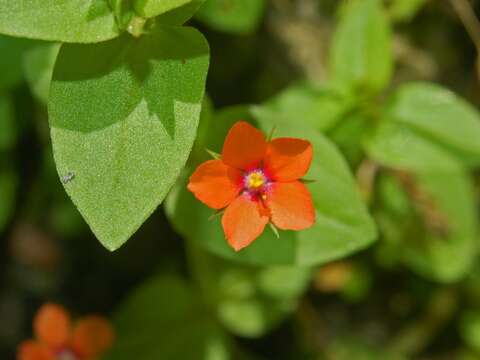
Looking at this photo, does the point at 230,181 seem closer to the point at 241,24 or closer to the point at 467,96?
the point at 241,24

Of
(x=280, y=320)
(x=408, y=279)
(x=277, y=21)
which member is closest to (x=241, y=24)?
(x=277, y=21)

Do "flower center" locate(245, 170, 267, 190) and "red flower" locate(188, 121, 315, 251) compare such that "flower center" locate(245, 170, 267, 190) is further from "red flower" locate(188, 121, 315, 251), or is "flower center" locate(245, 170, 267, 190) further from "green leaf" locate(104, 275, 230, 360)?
"green leaf" locate(104, 275, 230, 360)

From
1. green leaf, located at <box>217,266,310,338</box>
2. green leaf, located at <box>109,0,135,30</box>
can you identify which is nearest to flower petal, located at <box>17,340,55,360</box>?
green leaf, located at <box>217,266,310,338</box>

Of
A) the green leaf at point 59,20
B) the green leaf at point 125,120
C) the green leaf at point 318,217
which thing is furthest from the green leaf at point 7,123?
the green leaf at point 59,20

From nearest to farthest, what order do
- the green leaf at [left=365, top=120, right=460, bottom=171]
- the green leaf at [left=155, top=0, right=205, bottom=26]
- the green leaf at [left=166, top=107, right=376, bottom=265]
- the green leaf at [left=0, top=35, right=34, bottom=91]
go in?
the green leaf at [left=155, top=0, right=205, bottom=26] → the green leaf at [left=166, top=107, right=376, bottom=265] → the green leaf at [left=365, top=120, right=460, bottom=171] → the green leaf at [left=0, top=35, right=34, bottom=91]

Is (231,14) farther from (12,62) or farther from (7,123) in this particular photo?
(7,123)

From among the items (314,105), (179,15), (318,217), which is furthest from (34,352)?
(179,15)

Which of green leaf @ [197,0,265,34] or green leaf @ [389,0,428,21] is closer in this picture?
green leaf @ [197,0,265,34]
